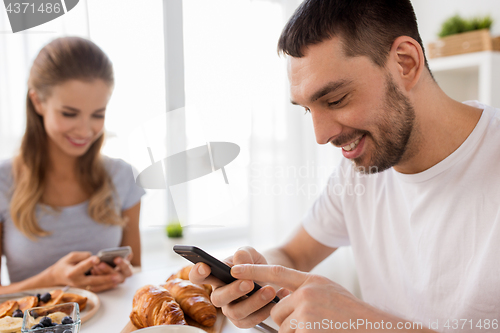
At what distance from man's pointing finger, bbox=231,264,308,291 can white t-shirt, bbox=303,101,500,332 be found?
464 mm

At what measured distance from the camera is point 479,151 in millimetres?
927

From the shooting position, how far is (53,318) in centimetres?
78

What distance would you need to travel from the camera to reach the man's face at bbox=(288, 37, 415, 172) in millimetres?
905

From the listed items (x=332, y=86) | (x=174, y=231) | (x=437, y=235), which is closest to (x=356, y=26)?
(x=332, y=86)

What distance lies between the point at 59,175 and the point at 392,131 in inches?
53.8

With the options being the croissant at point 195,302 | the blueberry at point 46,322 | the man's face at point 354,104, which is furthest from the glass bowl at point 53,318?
the man's face at point 354,104

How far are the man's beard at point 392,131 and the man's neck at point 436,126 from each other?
0.07 ft

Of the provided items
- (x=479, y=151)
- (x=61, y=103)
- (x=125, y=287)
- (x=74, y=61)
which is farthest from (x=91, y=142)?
(x=479, y=151)

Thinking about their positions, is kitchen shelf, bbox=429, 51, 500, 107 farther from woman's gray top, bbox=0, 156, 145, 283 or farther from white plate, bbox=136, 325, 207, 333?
woman's gray top, bbox=0, 156, 145, 283

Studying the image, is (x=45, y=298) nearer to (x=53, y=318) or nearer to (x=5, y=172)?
(x=53, y=318)

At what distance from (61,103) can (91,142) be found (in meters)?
0.22

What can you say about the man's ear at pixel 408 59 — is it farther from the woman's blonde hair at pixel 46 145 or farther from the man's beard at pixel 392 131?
the woman's blonde hair at pixel 46 145

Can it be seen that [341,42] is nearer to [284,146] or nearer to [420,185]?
[420,185]

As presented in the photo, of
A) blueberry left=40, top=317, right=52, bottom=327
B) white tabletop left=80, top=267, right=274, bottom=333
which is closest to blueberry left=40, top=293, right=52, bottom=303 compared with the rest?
white tabletop left=80, top=267, right=274, bottom=333
